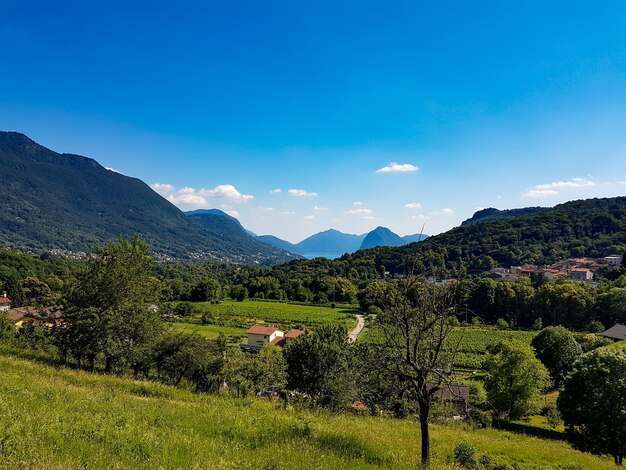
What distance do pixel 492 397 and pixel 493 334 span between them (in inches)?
1881

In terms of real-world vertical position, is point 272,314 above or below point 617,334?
below

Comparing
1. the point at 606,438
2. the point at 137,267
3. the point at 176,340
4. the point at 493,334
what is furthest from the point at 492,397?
the point at 493,334

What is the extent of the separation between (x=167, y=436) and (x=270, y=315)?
90.0m

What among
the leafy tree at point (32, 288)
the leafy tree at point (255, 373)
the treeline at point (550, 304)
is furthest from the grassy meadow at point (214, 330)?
the leafy tree at point (255, 373)

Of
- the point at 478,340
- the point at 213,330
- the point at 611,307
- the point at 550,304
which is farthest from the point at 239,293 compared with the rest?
the point at 611,307

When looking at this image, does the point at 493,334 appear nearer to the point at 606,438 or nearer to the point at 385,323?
the point at 606,438

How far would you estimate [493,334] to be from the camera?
7419 cm

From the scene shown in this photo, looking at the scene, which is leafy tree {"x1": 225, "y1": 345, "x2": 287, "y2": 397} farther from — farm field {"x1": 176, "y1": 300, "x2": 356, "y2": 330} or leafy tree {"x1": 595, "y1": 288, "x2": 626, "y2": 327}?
leafy tree {"x1": 595, "y1": 288, "x2": 626, "y2": 327}

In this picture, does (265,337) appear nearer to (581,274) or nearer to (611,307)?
(611,307)

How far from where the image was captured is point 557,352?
46.3 metres

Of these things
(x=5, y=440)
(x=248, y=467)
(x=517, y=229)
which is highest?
(x=517, y=229)

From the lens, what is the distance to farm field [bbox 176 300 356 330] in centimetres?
8569

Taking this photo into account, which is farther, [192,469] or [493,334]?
[493,334]

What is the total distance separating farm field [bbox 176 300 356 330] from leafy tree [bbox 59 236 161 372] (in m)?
61.4
